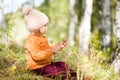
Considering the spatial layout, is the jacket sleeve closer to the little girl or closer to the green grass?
the little girl

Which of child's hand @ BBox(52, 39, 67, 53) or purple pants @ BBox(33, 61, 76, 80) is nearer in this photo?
child's hand @ BBox(52, 39, 67, 53)

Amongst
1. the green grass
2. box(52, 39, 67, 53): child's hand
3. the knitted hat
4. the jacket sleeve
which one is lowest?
the green grass

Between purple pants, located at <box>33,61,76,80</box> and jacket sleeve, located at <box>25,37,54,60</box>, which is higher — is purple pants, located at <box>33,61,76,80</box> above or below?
below

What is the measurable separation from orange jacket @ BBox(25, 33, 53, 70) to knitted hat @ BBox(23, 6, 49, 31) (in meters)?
0.14

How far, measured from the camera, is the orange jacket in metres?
6.85

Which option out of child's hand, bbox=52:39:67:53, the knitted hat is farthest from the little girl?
child's hand, bbox=52:39:67:53

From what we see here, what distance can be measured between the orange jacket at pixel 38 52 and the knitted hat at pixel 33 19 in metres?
0.14

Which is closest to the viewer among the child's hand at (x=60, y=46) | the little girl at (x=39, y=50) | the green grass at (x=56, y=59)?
the child's hand at (x=60, y=46)

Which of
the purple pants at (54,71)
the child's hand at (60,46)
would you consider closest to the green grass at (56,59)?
the purple pants at (54,71)

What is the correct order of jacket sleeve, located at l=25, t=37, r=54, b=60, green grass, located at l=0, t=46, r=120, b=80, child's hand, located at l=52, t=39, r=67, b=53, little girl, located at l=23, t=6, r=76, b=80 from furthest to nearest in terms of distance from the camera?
green grass, located at l=0, t=46, r=120, b=80 < little girl, located at l=23, t=6, r=76, b=80 < jacket sleeve, located at l=25, t=37, r=54, b=60 < child's hand, located at l=52, t=39, r=67, b=53

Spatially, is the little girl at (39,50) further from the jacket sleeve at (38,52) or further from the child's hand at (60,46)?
the child's hand at (60,46)

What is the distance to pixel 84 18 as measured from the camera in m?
17.7

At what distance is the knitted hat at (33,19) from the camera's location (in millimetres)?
7020

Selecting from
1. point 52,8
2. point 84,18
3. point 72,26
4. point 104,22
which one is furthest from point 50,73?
point 52,8
